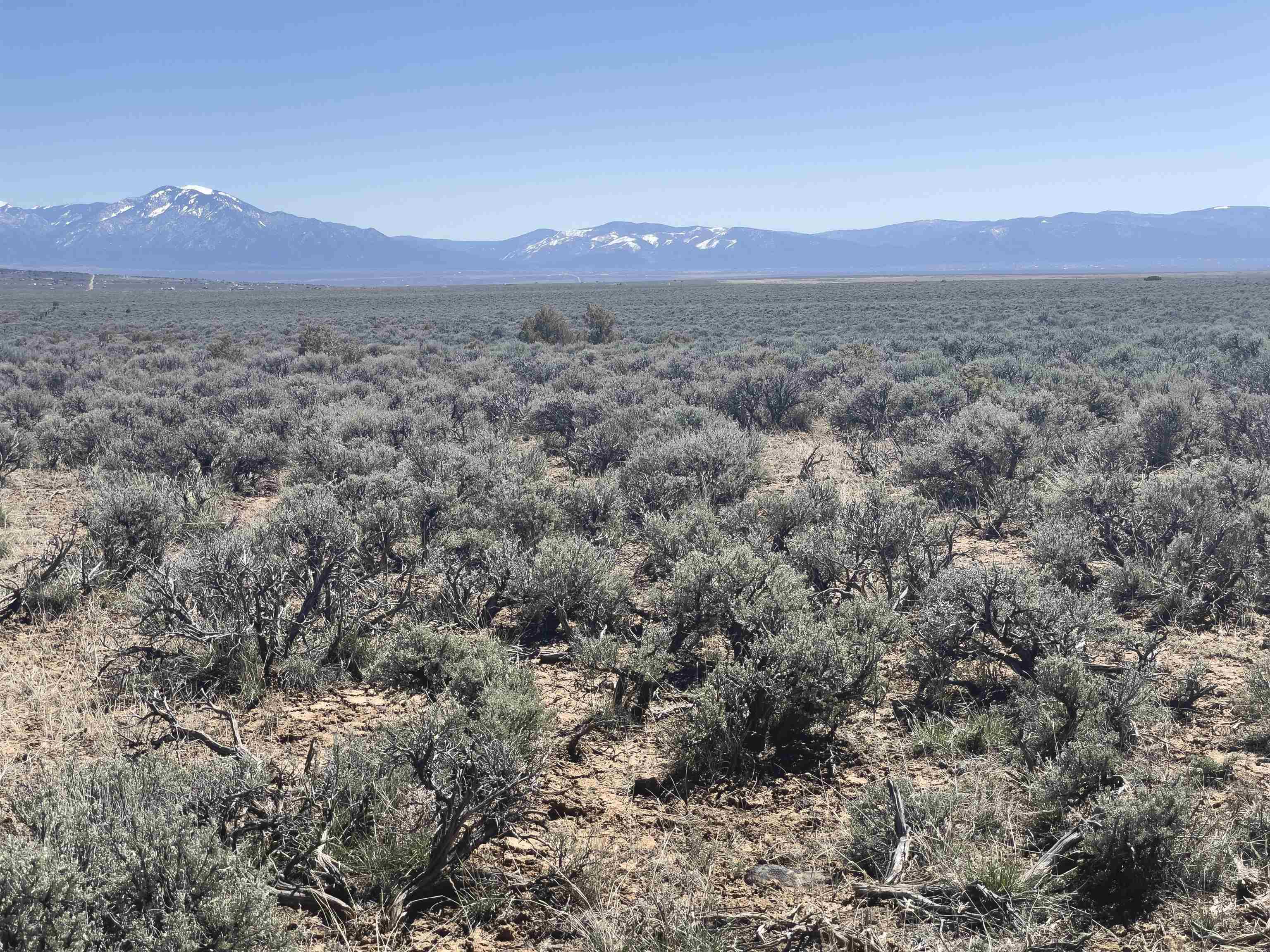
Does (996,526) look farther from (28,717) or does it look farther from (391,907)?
(28,717)

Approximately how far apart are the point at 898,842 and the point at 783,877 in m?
0.51

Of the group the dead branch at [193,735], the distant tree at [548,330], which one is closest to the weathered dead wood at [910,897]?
the dead branch at [193,735]

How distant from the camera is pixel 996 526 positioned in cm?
838

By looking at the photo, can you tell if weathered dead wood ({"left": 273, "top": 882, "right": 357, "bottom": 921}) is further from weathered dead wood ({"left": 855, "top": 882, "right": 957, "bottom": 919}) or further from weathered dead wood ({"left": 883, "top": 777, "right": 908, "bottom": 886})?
weathered dead wood ({"left": 883, "top": 777, "right": 908, "bottom": 886})

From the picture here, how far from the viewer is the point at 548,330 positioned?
29156 mm

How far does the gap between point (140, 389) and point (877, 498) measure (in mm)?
15424

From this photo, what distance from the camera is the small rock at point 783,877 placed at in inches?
130

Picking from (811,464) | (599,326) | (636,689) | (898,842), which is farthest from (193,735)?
(599,326)

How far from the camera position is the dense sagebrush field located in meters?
3.03

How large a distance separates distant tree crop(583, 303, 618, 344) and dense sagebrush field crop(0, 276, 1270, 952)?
61.6 feet

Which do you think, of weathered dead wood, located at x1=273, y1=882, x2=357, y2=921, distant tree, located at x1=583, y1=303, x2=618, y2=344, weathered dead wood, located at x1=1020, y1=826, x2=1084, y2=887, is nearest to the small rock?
weathered dead wood, located at x1=1020, y1=826, x2=1084, y2=887

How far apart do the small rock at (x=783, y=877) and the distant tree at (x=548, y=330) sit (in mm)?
26181

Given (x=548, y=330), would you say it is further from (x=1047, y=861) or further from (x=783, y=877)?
(x=1047, y=861)

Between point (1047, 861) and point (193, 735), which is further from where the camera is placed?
point (193, 735)
